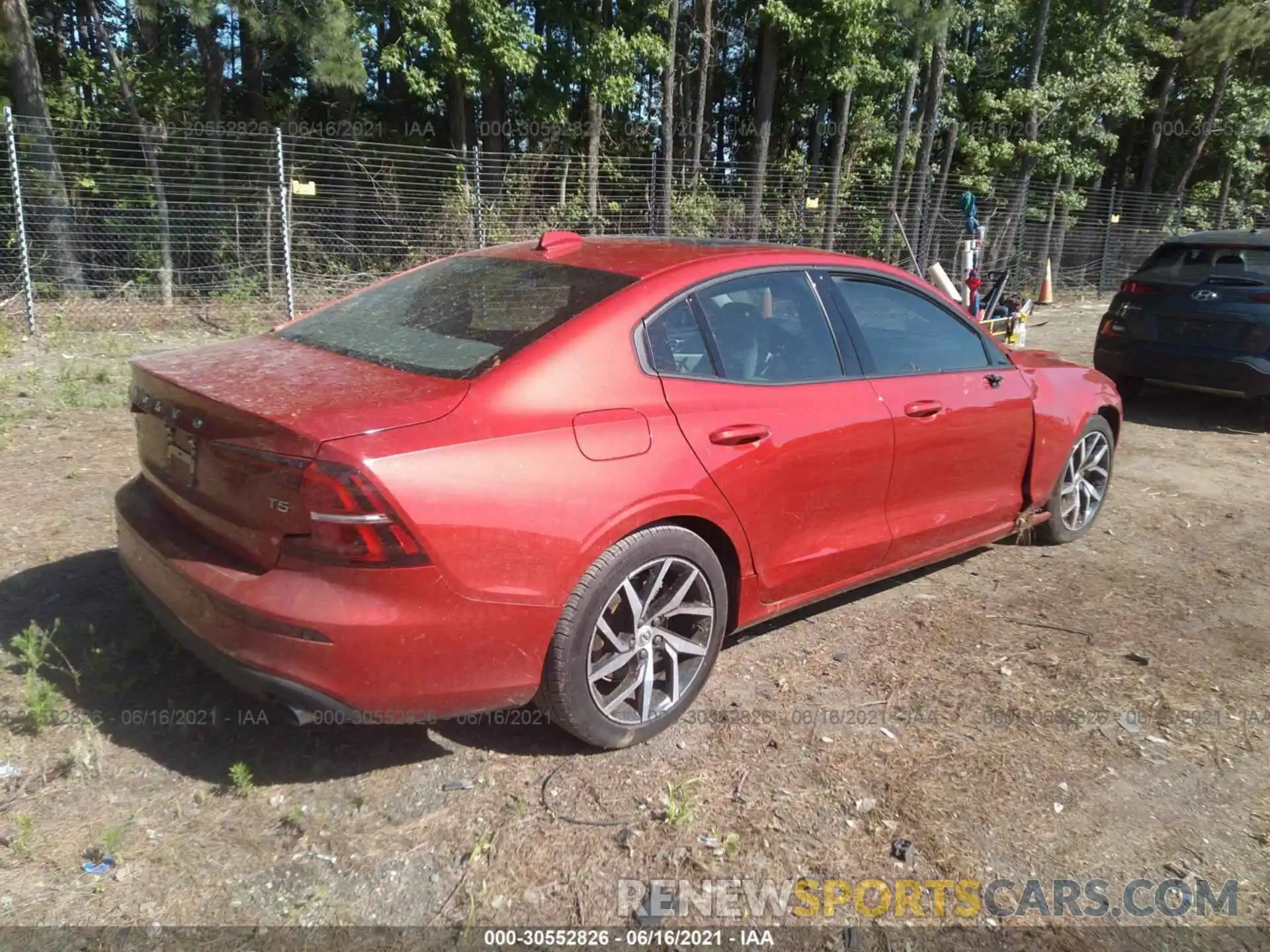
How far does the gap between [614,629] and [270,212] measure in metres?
10.7

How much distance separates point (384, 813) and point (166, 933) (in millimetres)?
632

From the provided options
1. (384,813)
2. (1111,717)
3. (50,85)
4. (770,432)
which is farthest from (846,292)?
(50,85)

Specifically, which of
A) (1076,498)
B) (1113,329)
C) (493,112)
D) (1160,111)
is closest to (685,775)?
(1076,498)

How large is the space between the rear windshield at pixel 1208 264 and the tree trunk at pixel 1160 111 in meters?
20.1

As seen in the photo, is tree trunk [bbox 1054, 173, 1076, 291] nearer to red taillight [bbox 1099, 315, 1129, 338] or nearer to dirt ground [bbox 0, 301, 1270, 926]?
red taillight [bbox 1099, 315, 1129, 338]

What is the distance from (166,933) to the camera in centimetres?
234

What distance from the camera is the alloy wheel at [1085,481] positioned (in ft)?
16.8

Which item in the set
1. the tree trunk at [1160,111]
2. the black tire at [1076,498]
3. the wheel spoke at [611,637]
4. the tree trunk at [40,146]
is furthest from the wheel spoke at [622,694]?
the tree trunk at [1160,111]

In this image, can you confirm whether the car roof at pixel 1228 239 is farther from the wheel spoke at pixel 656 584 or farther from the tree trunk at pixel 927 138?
the tree trunk at pixel 927 138

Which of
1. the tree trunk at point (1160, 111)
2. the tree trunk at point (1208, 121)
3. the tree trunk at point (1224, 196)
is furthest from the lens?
the tree trunk at point (1224, 196)

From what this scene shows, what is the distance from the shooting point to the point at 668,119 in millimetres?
→ 17344

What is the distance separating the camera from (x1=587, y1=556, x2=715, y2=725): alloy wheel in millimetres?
3027

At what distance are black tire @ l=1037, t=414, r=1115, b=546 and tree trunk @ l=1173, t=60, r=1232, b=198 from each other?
2305 cm

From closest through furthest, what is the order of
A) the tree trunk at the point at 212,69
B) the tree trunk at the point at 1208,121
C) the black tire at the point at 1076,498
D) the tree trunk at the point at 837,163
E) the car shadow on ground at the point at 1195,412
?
the black tire at the point at 1076,498 → the car shadow on ground at the point at 1195,412 → the tree trunk at the point at 212,69 → the tree trunk at the point at 837,163 → the tree trunk at the point at 1208,121
